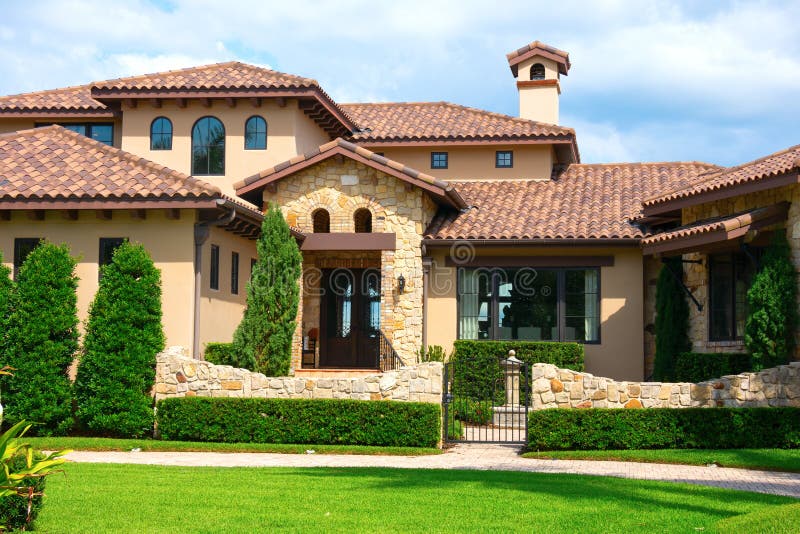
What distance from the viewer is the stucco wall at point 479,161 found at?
2834 cm

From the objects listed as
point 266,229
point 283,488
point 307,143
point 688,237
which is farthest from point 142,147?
point 283,488

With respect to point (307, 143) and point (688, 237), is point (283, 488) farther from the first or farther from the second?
point (307, 143)

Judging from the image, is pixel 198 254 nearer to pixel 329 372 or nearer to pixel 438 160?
pixel 329 372

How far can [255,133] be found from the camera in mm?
26047

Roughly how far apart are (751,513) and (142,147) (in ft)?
65.8

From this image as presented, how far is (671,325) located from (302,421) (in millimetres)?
9083

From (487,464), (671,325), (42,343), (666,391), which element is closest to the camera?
(487,464)

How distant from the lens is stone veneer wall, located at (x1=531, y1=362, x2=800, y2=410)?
55.3ft

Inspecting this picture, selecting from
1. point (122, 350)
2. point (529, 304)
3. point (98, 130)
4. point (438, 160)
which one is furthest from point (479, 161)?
point (122, 350)

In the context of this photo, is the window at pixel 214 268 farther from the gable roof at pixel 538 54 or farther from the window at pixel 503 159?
the gable roof at pixel 538 54

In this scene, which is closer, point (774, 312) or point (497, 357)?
point (774, 312)

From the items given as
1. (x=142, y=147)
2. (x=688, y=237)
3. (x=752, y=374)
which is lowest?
(x=752, y=374)

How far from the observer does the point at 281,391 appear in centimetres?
A: 1788

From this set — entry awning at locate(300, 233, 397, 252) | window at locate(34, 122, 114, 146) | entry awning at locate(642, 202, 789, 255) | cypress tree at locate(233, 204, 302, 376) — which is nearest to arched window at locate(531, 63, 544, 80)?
entry awning at locate(300, 233, 397, 252)
